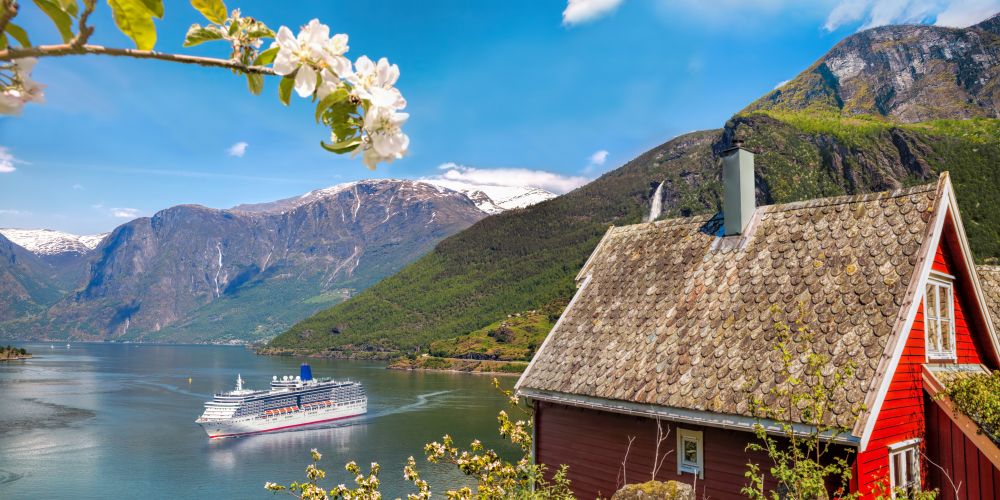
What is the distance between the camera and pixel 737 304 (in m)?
10.1

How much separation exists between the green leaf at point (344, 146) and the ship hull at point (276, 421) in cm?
6287

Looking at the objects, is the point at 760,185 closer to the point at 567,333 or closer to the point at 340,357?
the point at 340,357

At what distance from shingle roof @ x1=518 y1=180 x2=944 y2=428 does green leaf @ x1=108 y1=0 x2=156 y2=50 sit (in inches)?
309

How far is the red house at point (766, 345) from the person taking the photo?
8.38 meters

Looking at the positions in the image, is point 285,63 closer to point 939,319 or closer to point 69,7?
point 69,7

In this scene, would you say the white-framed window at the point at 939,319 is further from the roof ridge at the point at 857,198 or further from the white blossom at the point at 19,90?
the white blossom at the point at 19,90

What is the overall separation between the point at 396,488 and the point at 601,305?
28.0 metres

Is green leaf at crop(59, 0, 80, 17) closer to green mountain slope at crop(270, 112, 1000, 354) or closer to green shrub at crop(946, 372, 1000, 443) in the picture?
green shrub at crop(946, 372, 1000, 443)

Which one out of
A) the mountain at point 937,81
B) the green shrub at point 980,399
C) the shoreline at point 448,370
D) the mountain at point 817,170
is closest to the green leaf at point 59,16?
the green shrub at point 980,399

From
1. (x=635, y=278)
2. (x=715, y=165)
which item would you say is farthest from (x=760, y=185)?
(x=635, y=278)

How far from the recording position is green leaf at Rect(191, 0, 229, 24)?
5.01 feet

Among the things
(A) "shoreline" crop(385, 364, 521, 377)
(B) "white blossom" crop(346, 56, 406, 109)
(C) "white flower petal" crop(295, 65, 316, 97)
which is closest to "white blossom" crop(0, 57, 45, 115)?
(C) "white flower petal" crop(295, 65, 316, 97)

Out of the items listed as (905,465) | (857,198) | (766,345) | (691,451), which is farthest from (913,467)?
(857,198)

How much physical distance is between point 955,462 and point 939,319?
2.04 m
